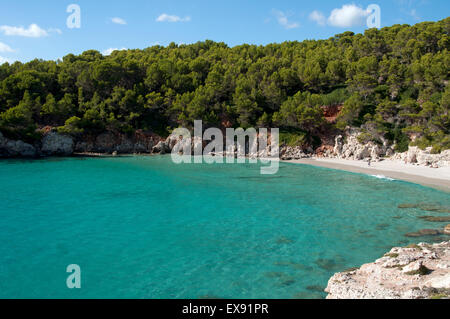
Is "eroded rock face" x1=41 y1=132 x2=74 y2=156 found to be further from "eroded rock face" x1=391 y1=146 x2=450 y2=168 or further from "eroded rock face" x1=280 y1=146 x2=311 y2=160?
"eroded rock face" x1=391 y1=146 x2=450 y2=168

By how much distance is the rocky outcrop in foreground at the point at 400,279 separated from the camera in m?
9.24

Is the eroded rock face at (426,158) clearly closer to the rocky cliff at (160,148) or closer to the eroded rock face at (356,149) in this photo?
the rocky cliff at (160,148)

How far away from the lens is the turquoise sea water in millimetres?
11859

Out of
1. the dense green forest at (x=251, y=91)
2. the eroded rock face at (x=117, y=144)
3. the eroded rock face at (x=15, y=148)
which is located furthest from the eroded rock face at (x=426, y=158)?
the eroded rock face at (x=15, y=148)

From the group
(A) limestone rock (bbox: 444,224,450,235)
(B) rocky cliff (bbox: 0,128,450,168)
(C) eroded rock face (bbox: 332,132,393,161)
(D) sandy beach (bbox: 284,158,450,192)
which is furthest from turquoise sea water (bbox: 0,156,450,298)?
(C) eroded rock face (bbox: 332,132,393,161)

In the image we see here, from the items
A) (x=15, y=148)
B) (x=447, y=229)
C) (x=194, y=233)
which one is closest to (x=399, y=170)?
(x=447, y=229)

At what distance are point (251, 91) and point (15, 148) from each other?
41959 millimetres

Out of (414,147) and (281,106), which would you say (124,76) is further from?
(414,147)

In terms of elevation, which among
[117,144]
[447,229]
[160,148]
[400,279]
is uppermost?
[117,144]

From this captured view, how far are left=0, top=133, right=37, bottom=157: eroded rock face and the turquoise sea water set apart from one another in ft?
68.9

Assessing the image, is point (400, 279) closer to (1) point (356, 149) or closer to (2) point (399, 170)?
(2) point (399, 170)

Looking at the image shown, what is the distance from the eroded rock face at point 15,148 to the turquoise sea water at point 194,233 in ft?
68.9

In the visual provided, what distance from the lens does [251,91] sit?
63.5 meters

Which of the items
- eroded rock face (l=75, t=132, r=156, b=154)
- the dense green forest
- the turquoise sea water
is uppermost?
the dense green forest
